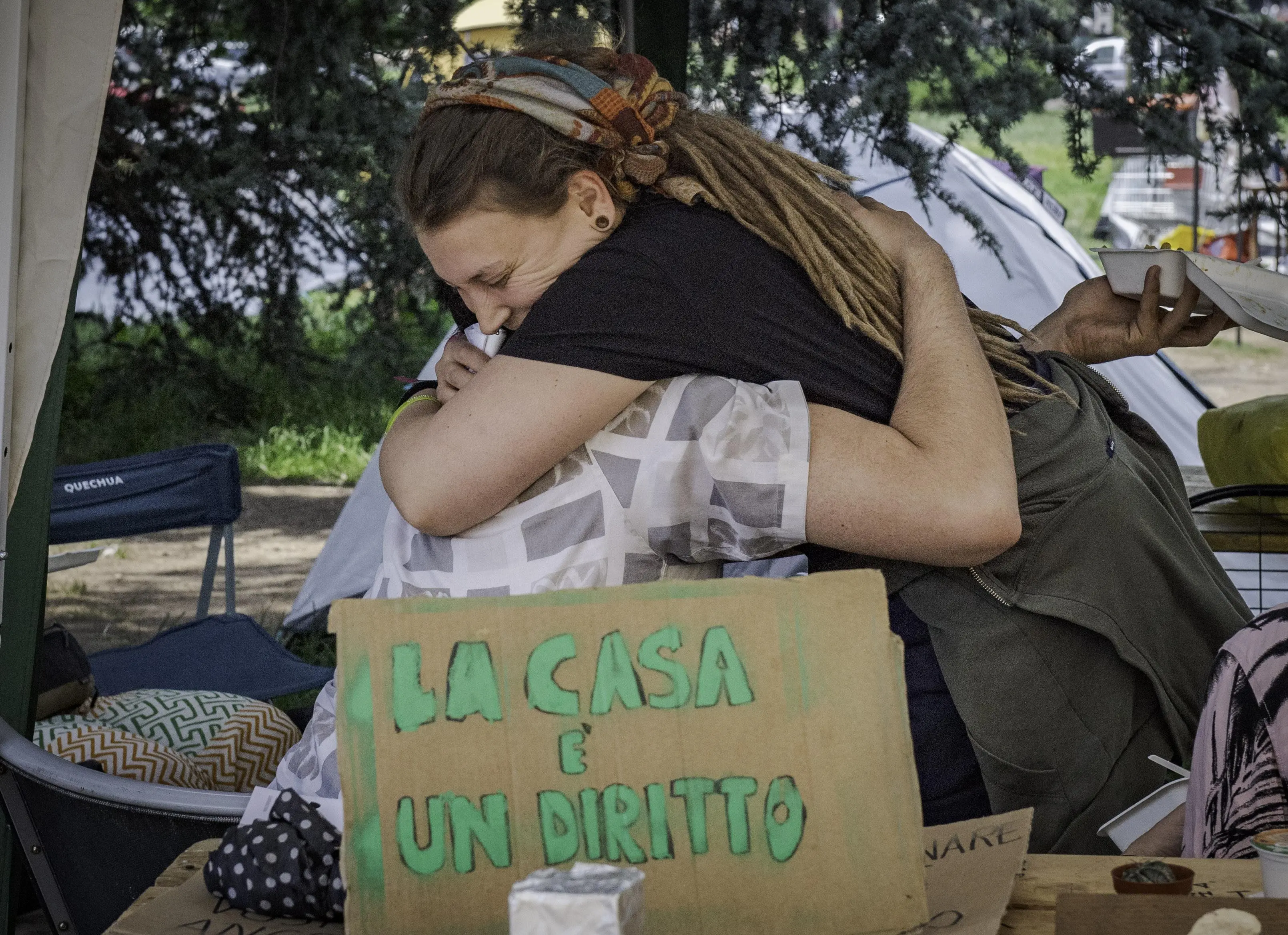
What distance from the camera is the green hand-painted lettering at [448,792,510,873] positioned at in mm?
884

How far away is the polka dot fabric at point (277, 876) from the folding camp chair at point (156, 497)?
2.43 meters

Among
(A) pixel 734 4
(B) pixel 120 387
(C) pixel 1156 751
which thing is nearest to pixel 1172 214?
(B) pixel 120 387

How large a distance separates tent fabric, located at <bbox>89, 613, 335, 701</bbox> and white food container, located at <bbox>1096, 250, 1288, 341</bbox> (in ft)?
6.64

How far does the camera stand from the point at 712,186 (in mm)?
1350

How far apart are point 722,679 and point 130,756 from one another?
1.30 metres

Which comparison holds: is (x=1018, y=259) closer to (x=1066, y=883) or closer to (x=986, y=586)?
(x=986, y=586)

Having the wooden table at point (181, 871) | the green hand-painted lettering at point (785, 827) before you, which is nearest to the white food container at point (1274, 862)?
the green hand-painted lettering at point (785, 827)

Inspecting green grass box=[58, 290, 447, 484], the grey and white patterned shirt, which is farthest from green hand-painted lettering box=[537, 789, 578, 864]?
green grass box=[58, 290, 447, 484]

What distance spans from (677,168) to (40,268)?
2.58 ft

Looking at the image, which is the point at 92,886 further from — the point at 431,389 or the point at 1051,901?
the point at 1051,901

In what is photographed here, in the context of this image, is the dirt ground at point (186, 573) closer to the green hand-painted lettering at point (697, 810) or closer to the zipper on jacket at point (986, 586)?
the zipper on jacket at point (986, 586)

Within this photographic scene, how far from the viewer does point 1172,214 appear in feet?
43.3

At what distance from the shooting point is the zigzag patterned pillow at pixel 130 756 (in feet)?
6.13

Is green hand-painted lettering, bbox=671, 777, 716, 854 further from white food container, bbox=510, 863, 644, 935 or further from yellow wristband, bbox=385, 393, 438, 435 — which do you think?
yellow wristband, bbox=385, 393, 438, 435
